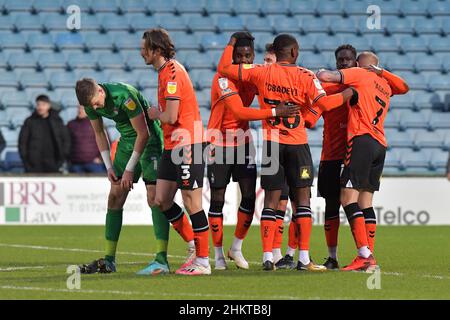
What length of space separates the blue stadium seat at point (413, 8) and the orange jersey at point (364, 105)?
13399mm

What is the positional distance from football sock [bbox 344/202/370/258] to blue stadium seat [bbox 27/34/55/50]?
13.2 meters

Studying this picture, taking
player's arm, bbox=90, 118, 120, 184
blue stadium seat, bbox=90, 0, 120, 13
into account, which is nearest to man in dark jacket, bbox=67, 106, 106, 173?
blue stadium seat, bbox=90, 0, 120, 13

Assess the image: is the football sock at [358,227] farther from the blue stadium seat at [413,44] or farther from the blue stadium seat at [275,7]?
the blue stadium seat at [275,7]

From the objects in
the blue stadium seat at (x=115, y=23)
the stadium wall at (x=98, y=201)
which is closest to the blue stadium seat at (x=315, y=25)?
the blue stadium seat at (x=115, y=23)

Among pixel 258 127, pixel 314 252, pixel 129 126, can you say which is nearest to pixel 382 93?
pixel 129 126

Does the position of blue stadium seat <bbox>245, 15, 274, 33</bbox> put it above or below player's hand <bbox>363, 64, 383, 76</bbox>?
above

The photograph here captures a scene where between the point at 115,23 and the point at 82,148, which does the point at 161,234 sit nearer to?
the point at 82,148

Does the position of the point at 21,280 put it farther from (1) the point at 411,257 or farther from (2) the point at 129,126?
(1) the point at 411,257

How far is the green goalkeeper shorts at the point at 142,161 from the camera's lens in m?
9.23

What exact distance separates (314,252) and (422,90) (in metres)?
9.78

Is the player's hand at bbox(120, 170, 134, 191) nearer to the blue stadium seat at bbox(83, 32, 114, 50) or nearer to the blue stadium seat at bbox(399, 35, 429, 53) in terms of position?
the blue stadium seat at bbox(83, 32, 114, 50)

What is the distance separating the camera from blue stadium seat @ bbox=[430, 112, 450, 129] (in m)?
20.5

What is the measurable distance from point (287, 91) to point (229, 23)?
506 inches
